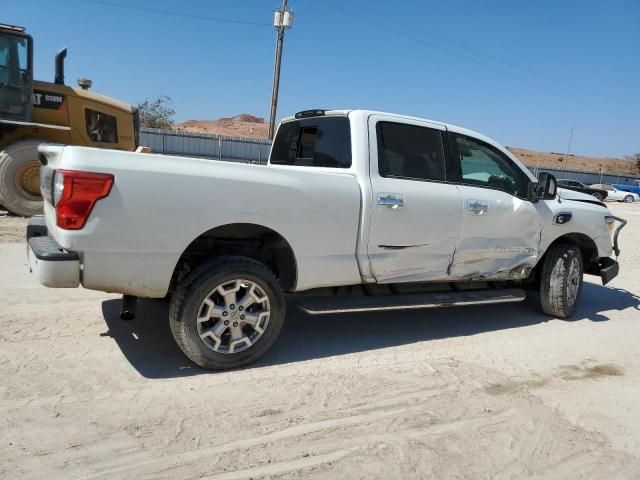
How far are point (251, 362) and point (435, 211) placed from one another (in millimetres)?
2049

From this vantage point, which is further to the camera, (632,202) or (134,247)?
(632,202)

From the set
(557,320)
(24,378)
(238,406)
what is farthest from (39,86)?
(557,320)

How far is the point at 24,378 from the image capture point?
11.3 feet

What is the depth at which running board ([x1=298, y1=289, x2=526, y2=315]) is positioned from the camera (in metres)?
4.26

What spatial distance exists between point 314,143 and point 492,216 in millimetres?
1876

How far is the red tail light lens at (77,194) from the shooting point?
10.3 feet

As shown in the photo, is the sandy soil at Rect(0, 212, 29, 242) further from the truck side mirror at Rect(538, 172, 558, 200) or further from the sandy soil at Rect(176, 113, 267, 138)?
the sandy soil at Rect(176, 113, 267, 138)

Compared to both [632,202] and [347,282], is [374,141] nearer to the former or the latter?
[347,282]

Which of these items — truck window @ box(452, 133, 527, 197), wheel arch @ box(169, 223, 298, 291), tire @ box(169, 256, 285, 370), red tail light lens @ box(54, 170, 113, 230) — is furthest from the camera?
truck window @ box(452, 133, 527, 197)

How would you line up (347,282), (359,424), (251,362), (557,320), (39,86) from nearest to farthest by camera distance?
(359,424)
(251,362)
(347,282)
(557,320)
(39,86)

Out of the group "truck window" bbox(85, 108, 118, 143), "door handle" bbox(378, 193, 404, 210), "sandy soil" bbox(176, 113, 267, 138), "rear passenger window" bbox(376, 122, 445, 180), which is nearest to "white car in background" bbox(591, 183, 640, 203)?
"truck window" bbox(85, 108, 118, 143)

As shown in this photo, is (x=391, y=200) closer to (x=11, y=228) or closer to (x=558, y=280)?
(x=558, y=280)

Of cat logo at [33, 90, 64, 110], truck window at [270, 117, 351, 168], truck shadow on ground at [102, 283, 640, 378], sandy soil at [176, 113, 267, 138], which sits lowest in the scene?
truck shadow on ground at [102, 283, 640, 378]

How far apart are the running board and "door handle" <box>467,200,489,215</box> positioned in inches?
32.7
